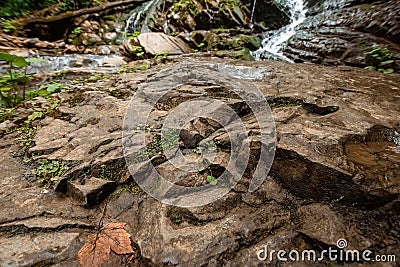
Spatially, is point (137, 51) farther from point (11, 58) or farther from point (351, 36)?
point (351, 36)

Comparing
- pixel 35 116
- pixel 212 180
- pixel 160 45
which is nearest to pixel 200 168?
pixel 212 180

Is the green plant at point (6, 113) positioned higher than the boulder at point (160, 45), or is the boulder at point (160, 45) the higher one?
the boulder at point (160, 45)

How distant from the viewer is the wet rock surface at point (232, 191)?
4.12 feet

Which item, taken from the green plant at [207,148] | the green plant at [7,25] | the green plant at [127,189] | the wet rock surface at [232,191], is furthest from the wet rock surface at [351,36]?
the green plant at [7,25]

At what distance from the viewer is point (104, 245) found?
1.34 metres

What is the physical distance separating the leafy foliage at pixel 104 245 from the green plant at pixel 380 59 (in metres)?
4.49

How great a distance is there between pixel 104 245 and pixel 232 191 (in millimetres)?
Answer: 803

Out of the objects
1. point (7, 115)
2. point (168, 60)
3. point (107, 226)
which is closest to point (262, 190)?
point (107, 226)

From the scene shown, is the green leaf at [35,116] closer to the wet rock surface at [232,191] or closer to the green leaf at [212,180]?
the wet rock surface at [232,191]

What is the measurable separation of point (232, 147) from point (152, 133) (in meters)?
0.73

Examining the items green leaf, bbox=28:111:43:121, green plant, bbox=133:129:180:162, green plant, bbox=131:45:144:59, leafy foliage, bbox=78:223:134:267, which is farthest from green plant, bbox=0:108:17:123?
green plant, bbox=131:45:144:59

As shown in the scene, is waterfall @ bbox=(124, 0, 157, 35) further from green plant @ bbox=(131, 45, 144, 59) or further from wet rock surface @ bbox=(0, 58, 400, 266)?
wet rock surface @ bbox=(0, 58, 400, 266)

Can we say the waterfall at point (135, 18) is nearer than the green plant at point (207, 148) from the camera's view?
No

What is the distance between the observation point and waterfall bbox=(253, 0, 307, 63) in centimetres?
579
